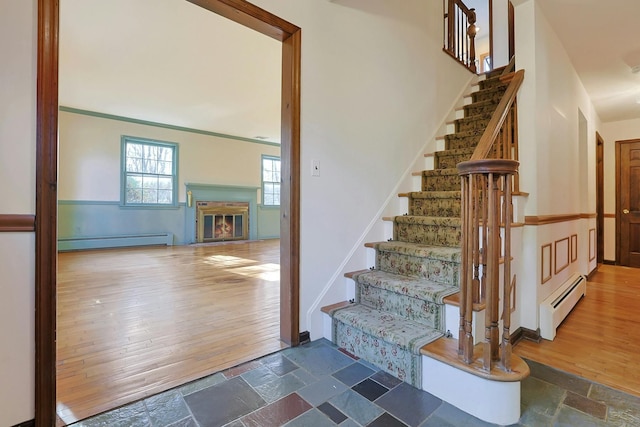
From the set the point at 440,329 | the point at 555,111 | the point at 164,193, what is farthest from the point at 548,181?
the point at 164,193

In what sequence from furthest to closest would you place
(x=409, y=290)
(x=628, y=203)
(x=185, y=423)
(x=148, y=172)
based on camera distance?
(x=148, y=172), (x=628, y=203), (x=409, y=290), (x=185, y=423)

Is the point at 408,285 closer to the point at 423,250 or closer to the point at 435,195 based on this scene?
the point at 423,250

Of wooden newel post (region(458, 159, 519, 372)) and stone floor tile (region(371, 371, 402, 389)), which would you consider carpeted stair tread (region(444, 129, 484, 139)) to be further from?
stone floor tile (region(371, 371, 402, 389))

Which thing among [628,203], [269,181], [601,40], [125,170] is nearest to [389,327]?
[601,40]

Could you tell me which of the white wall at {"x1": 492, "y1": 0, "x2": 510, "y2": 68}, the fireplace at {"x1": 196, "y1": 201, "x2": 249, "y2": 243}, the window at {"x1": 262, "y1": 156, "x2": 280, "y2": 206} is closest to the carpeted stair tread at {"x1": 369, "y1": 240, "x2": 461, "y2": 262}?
the white wall at {"x1": 492, "y1": 0, "x2": 510, "y2": 68}

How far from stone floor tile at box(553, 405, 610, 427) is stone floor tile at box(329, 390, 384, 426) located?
763 millimetres

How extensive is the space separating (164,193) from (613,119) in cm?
866

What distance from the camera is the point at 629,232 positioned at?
4859 millimetres

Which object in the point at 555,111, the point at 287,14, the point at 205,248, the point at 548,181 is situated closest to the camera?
the point at 287,14

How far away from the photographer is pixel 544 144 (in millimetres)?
2332

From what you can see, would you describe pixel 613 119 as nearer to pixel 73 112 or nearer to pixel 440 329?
pixel 440 329

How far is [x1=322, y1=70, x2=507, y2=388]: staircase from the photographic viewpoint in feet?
5.41

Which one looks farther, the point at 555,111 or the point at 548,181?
the point at 555,111

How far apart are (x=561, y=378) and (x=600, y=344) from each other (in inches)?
29.6
